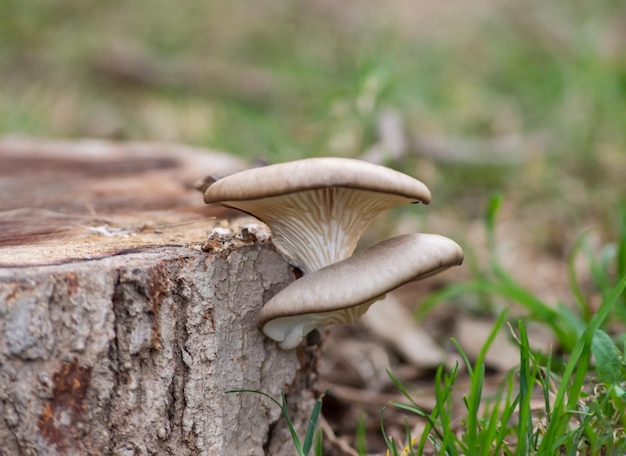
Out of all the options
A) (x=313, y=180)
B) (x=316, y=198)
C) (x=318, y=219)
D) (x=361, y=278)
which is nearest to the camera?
(x=313, y=180)

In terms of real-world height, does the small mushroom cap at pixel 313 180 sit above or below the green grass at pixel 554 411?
above

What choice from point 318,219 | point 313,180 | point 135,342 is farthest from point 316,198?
point 135,342

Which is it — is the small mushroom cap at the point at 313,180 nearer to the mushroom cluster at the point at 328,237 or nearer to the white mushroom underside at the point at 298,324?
the mushroom cluster at the point at 328,237

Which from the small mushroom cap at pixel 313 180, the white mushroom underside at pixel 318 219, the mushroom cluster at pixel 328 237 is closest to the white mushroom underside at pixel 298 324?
the mushroom cluster at pixel 328 237

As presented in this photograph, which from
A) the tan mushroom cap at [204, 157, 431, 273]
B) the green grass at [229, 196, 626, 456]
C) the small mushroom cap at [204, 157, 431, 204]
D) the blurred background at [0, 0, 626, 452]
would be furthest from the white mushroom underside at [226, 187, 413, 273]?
the blurred background at [0, 0, 626, 452]

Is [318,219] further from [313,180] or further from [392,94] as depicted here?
[392,94]

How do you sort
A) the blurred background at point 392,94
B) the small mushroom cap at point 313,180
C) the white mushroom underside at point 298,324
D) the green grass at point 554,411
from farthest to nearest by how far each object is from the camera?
1. the blurred background at point 392,94
2. the white mushroom underside at point 298,324
3. the green grass at point 554,411
4. the small mushroom cap at point 313,180

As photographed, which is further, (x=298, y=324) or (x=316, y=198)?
(x=298, y=324)

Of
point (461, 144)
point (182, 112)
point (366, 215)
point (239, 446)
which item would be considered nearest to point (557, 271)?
point (461, 144)
